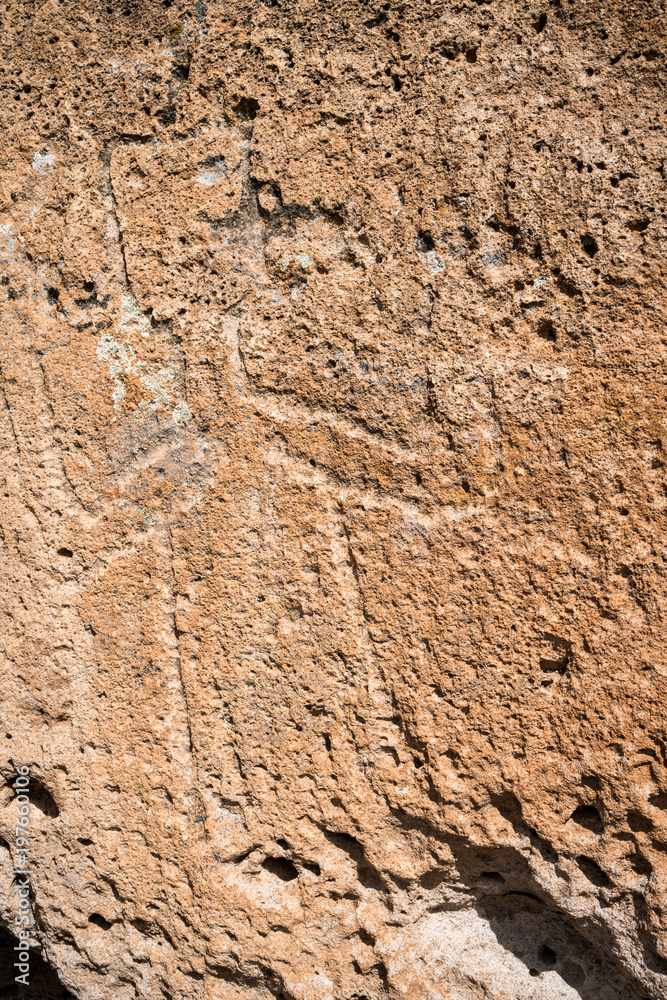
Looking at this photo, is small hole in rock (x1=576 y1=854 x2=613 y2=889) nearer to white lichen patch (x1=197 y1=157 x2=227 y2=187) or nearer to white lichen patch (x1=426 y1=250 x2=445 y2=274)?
white lichen patch (x1=426 y1=250 x2=445 y2=274)

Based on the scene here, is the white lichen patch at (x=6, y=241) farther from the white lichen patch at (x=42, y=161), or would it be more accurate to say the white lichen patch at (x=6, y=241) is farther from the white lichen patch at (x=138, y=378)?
the white lichen patch at (x=138, y=378)

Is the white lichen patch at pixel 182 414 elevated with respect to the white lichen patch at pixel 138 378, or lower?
lower

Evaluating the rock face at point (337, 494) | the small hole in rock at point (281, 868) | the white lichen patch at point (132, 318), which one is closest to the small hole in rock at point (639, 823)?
the rock face at point (337, 494)

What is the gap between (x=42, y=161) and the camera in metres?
0.94

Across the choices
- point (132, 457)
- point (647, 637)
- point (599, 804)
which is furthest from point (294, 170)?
point (599, 804)

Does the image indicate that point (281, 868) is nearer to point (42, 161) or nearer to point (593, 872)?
point (593, 872)

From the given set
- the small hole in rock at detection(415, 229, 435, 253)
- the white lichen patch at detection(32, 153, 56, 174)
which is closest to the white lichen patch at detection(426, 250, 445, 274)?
the small hole in rock at detection(415, 229, 435, 253)

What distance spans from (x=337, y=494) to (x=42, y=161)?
626mm

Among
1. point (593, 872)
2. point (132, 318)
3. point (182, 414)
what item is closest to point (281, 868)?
point (593, 872)

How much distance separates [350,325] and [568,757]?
1.96 feet

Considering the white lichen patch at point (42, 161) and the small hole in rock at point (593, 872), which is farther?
the white lichen patch at point (42, 161)

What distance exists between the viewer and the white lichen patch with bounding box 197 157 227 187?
881 millimetres

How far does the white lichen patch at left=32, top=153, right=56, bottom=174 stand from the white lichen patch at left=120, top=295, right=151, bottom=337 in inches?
8.7

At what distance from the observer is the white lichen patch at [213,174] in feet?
2.89
